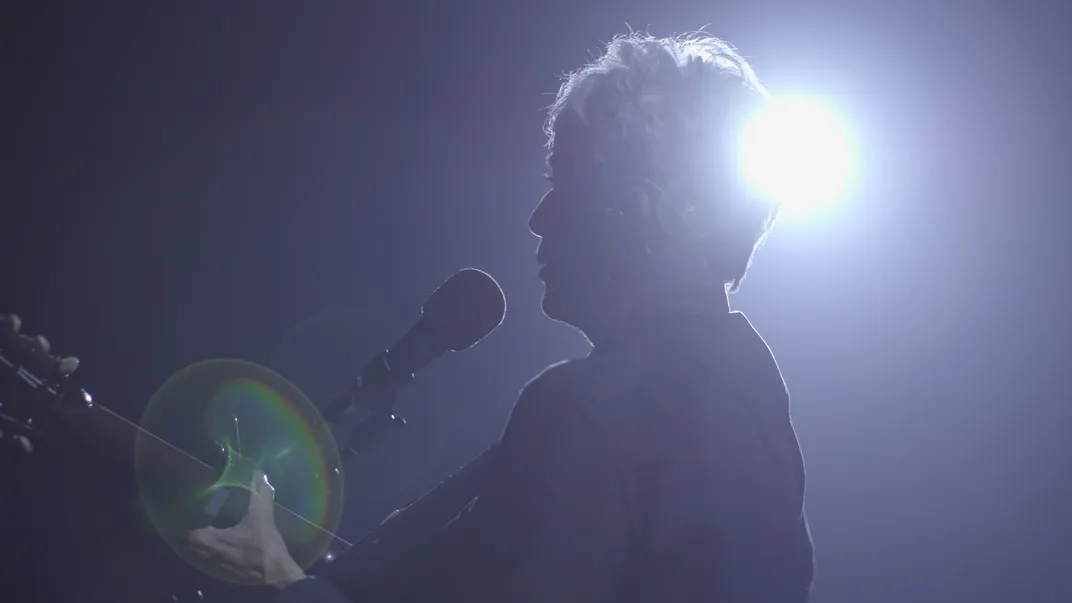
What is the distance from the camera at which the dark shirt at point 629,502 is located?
2.05ft

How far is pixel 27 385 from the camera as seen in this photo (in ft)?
2.15

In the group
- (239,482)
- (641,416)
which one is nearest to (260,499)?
(239,482)

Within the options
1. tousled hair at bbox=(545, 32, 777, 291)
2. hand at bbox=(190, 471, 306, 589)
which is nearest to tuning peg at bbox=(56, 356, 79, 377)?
hand at bbox=(190, 471, 306, 589)

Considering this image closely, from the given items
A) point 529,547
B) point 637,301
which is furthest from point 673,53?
point 529,547

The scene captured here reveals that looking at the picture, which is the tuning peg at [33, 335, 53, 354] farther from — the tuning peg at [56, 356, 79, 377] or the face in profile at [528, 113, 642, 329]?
the face in profile at [528, 113, 642, 329]

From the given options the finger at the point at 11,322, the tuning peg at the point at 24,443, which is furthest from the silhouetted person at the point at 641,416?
the finger at the point at 11,322

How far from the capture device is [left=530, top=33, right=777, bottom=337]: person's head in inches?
34.2

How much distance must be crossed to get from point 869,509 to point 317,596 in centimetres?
550

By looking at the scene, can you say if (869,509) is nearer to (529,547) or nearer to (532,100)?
(532,100)

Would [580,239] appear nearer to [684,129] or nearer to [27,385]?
[684,129]

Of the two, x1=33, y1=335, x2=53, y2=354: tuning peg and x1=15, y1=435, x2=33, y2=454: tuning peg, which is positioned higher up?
x1=33, y1=335, x2=53, y2=354: tuning peg

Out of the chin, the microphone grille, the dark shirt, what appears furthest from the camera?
the microphone grille

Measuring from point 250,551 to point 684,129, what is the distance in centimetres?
73

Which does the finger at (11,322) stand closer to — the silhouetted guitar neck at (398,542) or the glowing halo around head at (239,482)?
the glowing halo around head at (239,482)
